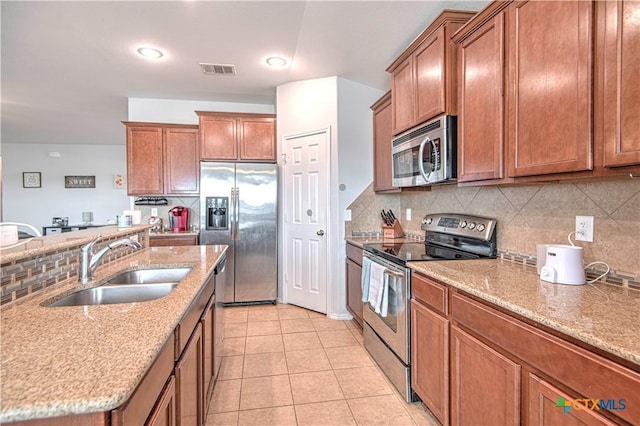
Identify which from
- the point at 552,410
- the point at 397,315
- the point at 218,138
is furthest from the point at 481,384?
the point at 218,138

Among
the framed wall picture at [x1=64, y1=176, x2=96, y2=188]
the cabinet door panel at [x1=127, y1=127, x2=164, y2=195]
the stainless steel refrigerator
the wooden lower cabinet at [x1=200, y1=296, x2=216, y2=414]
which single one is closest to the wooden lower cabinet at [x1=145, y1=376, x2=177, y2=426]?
the wooden lower cabinet at [x1=200, y1=296, x2=216, y2=414]

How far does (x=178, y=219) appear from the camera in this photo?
4.29 m

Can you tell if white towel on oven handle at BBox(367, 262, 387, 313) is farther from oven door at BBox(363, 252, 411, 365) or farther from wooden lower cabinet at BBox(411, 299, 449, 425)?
wooden lower cabinet at BBox(411, 299, 449, 425)

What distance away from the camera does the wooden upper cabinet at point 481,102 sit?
163 cm

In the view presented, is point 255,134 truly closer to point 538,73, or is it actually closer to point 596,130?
point 538,73

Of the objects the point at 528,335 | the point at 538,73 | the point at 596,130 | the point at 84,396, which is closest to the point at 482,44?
the point at 538,73

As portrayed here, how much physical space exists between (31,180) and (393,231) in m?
8.00

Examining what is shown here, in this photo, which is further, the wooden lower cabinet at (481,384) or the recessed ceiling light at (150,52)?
the recessed ceiling light at (150,52)

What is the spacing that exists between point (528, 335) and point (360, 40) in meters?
2.60

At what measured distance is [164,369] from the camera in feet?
3.31

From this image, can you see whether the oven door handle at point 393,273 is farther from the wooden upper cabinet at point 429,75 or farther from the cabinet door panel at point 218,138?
the cabinet door panel at point 218,138

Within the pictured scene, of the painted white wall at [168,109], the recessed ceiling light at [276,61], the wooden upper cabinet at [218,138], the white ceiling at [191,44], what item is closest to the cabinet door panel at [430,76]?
the white ceiling at [191,44]

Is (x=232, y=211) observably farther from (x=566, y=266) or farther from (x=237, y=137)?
(x=566, y=266)

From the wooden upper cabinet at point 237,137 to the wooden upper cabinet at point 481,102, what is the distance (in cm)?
261
